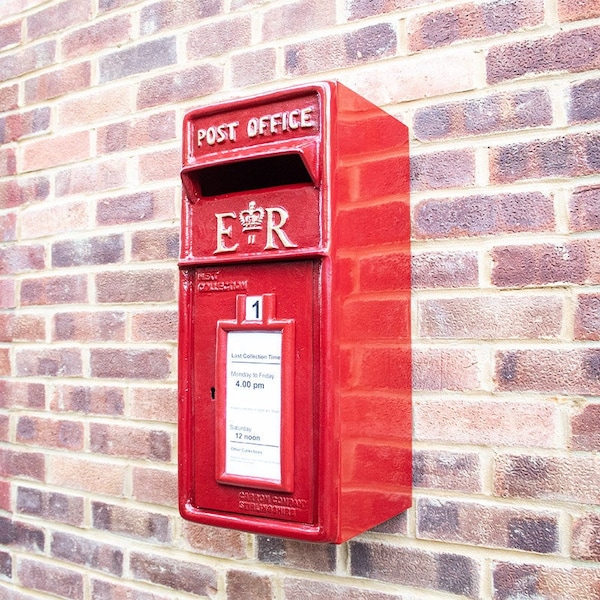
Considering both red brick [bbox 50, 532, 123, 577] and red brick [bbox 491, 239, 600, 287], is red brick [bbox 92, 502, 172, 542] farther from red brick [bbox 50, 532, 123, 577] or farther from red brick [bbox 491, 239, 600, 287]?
red brick [bbox 491, 239, 600, 287]

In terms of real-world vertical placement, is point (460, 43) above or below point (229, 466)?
above

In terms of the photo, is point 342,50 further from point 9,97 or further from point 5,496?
point 5,496

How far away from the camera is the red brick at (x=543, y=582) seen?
1222mm

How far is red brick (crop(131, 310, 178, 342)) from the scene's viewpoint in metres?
1.71

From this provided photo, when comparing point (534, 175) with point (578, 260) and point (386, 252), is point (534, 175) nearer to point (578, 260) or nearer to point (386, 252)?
point (578, 260)

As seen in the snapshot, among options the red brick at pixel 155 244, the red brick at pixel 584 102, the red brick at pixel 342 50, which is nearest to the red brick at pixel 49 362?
the red brick at pixel 155 244

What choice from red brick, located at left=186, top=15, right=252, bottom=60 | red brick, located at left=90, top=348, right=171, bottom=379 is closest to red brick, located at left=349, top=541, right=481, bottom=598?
red brick, located at left=90, top=348, right=171, bottom=379

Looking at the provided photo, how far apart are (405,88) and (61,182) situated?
1.01 metres

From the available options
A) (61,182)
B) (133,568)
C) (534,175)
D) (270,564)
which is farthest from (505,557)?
(61,182)

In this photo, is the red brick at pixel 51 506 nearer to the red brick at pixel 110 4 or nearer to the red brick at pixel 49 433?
the red brick at pixel 49 433

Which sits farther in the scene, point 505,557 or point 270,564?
point 270,564

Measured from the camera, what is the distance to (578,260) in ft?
4.12

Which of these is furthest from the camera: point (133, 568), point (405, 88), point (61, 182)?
point (61, 182)

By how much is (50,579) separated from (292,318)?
3.97 ft
